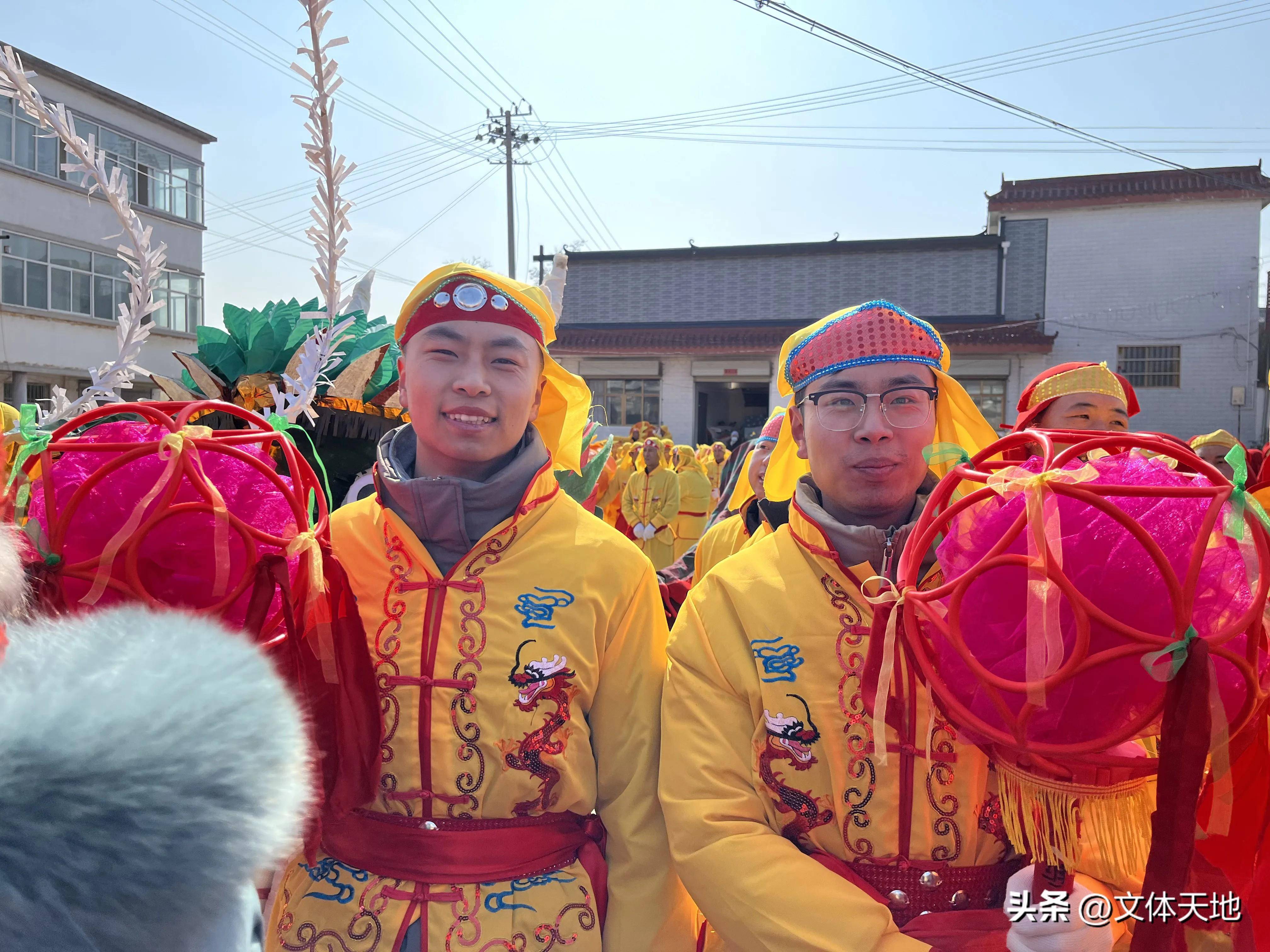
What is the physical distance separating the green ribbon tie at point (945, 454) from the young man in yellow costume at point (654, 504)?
7.51 metres

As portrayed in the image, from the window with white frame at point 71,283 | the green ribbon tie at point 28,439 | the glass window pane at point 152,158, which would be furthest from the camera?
the glass window pane at point 152,158

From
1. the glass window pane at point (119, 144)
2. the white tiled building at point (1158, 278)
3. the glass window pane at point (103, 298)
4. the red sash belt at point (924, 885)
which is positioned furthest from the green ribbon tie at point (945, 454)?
the glass window pane at point (103, 298)

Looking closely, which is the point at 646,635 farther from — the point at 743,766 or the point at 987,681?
the point at 987,681

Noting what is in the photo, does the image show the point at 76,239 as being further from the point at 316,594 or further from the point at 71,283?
the point at 316,594

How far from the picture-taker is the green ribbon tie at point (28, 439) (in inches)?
58.0

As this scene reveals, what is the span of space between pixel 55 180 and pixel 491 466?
805 inches

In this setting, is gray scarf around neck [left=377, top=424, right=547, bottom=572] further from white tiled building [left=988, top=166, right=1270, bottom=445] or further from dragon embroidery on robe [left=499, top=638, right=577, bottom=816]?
white tiled building [left=988, top=166, right=1270, bottom=445]

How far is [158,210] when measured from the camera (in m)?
19.6

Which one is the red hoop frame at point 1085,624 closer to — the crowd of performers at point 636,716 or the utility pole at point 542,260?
the crowd of performers at point 636,716

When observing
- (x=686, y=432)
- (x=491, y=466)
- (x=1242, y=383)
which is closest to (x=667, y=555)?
(x=491, y=466)

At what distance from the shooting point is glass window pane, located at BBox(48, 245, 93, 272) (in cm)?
1792

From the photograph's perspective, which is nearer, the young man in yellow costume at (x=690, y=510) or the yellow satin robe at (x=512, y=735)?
the yellow satin robe at (x=512, y=735)

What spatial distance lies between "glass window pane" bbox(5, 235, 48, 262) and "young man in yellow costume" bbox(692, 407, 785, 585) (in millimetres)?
18723

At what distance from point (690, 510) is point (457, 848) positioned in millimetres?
7759
